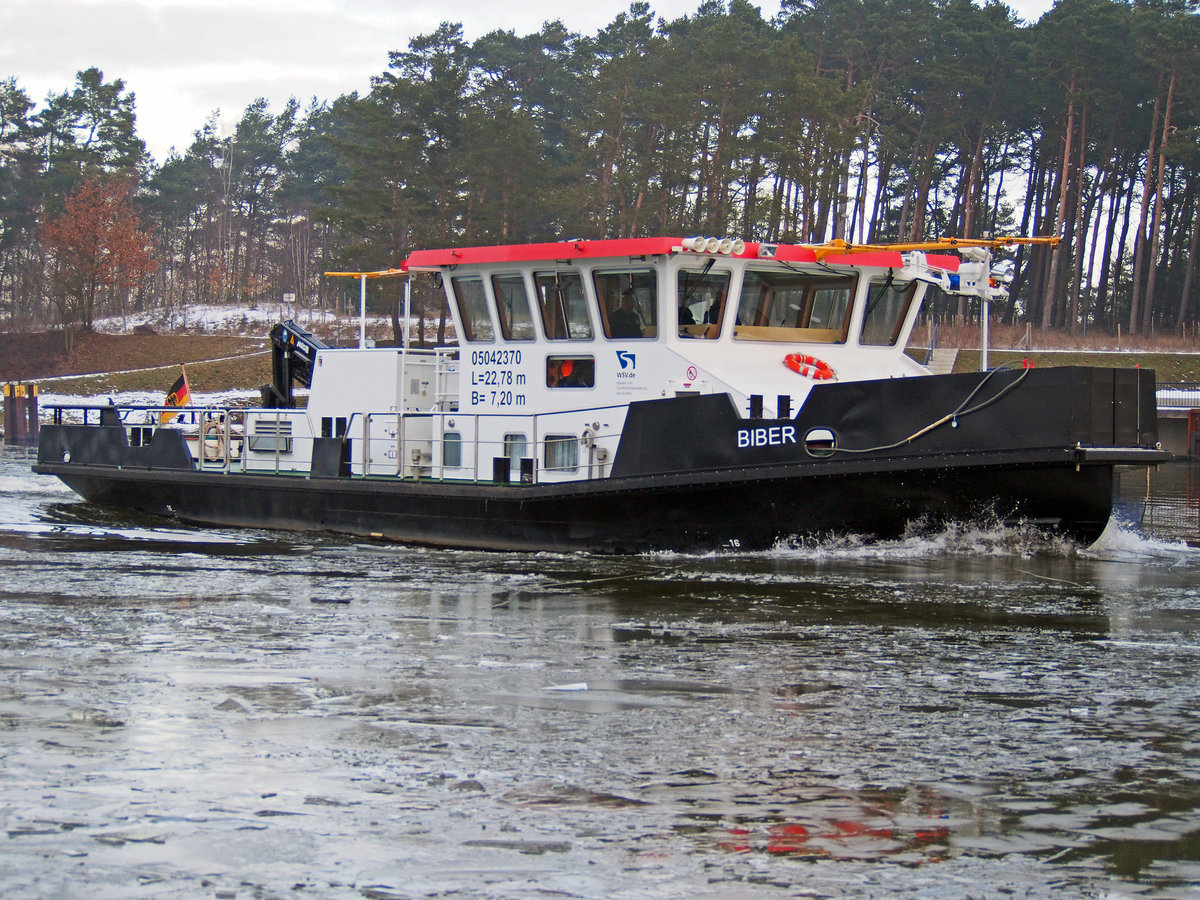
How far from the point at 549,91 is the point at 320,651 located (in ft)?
166

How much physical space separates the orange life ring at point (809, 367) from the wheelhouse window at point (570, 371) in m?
1.70

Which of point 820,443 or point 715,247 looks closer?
point 820,443

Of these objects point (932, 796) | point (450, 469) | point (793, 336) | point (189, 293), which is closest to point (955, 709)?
point (932, 796)

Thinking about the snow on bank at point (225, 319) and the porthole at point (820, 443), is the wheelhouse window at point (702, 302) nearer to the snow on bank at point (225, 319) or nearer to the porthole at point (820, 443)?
the porthole at point (820, 443)

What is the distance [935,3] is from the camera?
47375 mm

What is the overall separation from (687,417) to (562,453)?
1.48 meters

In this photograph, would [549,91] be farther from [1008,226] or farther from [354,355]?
[354,355]

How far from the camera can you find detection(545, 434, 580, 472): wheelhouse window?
11398 mm

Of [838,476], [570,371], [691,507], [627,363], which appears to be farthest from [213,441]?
[838,476]

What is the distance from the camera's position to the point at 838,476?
9977 mm

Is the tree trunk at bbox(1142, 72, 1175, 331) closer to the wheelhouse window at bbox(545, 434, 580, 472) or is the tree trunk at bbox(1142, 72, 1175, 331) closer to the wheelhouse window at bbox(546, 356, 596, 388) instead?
the wheelhouse window at bbox(546, 356, 596, 388)

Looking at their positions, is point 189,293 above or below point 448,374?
above

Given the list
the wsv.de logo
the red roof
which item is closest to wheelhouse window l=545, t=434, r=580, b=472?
the wsv.de logo

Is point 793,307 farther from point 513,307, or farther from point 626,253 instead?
point 513,307
